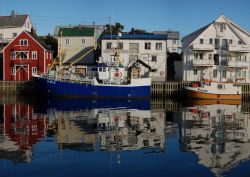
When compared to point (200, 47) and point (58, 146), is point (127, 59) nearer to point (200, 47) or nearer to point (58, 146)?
point (200, 47)

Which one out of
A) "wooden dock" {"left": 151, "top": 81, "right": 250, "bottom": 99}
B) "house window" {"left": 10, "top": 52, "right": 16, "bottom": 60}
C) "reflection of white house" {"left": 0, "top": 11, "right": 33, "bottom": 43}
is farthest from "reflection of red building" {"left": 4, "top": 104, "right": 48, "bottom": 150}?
"reflection of white house" {"left": 0, "top": 11, "right": 33, "bottom": 43}

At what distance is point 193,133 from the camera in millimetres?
24016

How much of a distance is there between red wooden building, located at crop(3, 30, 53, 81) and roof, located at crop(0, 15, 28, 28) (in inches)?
461

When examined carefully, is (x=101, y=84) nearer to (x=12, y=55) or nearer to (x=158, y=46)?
(x=158, y=46)

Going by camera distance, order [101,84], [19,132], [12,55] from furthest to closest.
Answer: [12,55], [101,84], [19,132]

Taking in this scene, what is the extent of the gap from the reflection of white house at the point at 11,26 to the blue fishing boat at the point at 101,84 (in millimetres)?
20339

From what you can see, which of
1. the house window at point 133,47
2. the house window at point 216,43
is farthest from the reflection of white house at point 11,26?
the house window at point 216,43

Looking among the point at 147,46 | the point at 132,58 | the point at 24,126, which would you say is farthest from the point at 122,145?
the point at 147,46

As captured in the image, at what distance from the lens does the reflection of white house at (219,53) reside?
2274 inches

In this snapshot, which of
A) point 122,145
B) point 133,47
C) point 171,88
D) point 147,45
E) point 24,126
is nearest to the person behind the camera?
point 122,145

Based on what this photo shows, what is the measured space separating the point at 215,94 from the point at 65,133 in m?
32.1

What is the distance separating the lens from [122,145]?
785 inches

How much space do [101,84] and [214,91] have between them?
48.7 ft

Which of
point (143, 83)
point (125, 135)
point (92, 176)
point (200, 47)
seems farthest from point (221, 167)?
point (200, 47)
